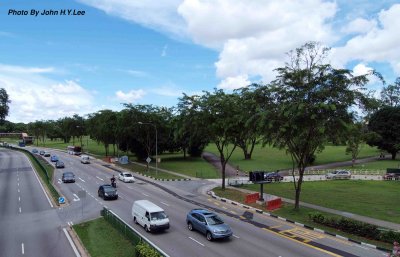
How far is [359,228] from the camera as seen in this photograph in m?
24.4

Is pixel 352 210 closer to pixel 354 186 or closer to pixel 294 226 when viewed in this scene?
pixel 294 226

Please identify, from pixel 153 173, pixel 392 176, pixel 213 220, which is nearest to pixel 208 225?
pixel 213 220

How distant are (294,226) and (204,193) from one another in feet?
57.7

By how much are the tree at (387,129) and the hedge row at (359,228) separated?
179 ft

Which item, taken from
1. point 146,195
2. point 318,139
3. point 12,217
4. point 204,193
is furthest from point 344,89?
point 12,217

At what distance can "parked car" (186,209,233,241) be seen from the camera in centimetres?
2308

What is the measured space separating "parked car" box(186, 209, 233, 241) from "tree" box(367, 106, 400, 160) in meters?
60.8

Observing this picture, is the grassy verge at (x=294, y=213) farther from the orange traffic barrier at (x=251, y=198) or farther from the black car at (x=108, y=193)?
the black car at (x=108, y=193)

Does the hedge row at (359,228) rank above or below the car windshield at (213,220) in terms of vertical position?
below

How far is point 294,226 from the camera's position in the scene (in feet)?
91.2

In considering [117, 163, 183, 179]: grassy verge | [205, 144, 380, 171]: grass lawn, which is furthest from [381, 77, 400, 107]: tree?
[117, 163, 183, 179]: grassy verge

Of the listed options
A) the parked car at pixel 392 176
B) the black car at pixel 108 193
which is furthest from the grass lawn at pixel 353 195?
the black car at pixel 108 193

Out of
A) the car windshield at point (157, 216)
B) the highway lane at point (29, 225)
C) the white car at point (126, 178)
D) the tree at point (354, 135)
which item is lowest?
the highway lane at point (29, 225)

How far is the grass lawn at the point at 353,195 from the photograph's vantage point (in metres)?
32.0
